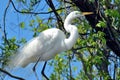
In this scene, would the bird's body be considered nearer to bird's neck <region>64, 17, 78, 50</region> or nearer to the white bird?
the white bird

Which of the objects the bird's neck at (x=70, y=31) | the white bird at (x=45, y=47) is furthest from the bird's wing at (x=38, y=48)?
the bird's neck at (x=70, y=31)

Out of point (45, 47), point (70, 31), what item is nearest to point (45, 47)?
point (45, 47)

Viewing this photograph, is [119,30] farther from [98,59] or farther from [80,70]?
[80,70]

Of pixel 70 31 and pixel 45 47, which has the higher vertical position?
pixel 70 31

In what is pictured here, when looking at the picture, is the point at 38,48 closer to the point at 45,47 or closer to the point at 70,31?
the point at 45,47

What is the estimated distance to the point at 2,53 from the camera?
7805 millimetres

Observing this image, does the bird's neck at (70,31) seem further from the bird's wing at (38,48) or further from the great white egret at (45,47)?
the bird's wing at (38,48)

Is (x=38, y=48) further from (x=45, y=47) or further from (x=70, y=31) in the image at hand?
(x=70, y=31)

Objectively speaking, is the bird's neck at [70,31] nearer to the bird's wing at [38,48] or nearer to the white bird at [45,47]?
the white bird at [45,47]

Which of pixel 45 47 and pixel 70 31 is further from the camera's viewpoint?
pixel 45 47

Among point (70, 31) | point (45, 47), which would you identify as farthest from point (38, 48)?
point (70, 31)

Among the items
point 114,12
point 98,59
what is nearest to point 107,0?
point 114,12

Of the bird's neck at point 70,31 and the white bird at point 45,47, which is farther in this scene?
the white bird at point 45,47

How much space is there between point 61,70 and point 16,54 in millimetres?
2399
